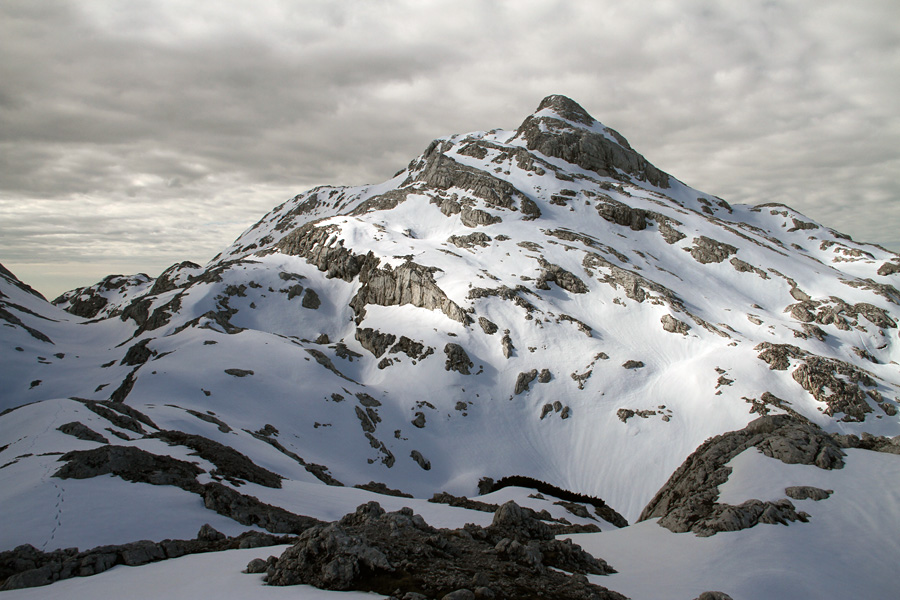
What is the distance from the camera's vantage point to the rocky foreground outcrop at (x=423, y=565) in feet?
38.2

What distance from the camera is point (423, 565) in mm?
12844

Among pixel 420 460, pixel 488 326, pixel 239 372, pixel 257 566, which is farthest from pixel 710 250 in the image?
pixel 257 566

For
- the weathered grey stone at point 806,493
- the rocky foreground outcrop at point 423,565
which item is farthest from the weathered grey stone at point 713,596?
the weathered grey stone at point 806,493

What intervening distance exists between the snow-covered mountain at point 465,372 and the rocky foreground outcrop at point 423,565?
6.81 feet

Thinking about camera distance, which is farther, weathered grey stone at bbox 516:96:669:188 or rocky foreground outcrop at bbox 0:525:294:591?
weathered grey stone at bbox 516:96:669:188

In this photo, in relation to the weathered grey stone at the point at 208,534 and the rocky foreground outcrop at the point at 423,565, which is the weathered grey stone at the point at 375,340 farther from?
the rocky foreground outcrop at the point at 423,565

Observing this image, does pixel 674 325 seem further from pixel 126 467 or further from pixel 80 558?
pixel 80 558

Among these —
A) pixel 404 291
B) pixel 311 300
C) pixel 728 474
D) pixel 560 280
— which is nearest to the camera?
pixel 728 474

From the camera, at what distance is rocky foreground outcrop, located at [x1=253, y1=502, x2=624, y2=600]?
1164 cm

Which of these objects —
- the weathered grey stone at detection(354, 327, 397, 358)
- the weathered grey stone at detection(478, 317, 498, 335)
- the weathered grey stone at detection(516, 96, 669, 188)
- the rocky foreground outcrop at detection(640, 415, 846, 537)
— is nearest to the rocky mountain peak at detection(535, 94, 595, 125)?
the weathered grey stone at detection(516, 96, 669, 188)

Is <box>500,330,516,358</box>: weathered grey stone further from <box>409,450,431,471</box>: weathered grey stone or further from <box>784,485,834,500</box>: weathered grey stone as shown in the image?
<box>784,485,834,500</box>: weathered grey stone

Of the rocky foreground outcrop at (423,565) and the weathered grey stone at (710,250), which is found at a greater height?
the weathered grey stone at (710,250)

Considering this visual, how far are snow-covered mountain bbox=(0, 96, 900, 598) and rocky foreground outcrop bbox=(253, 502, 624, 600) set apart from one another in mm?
2076

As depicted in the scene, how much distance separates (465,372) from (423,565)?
6163 cm
